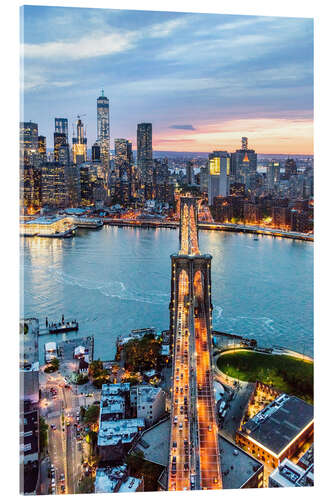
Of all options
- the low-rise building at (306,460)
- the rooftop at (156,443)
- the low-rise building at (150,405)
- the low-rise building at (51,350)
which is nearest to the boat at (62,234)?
the low-rise building at (51,350)

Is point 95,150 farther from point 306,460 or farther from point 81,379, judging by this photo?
point 306,460

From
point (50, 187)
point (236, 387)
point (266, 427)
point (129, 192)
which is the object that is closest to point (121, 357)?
point (236, 387)

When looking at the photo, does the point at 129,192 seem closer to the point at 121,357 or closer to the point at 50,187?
the point at 50,187

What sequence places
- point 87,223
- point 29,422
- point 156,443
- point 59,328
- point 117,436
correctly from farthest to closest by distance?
point 87,223, point 59,328, point 117,436, point 156,443, point 29,422

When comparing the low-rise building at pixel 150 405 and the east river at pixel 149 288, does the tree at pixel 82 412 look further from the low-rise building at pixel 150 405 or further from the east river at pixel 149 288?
the east river at pixel 149 288

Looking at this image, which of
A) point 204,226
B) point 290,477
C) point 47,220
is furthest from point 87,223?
point 290,477
